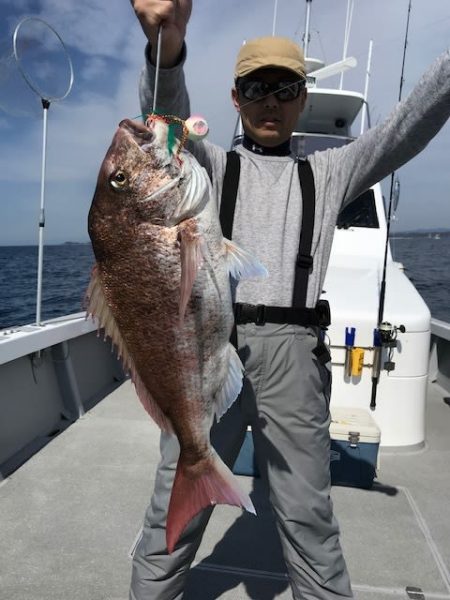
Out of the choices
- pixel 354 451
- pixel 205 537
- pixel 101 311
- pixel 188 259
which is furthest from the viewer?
pixel 354 451

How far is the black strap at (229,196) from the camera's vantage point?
2.13 m

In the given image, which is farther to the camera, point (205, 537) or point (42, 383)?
point (42, 383)

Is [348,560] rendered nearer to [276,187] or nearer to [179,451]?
[179,451]

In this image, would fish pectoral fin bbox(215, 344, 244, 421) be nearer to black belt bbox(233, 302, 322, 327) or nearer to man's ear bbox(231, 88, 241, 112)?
black belt bbox(233, 302, 322, 327)

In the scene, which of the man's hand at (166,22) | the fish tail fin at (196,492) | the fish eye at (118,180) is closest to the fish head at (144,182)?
the fish eye at (118,180)

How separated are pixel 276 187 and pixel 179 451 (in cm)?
115

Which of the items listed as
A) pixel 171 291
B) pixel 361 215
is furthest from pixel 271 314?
pixel 361 215

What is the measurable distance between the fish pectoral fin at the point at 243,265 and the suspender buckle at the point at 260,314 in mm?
294

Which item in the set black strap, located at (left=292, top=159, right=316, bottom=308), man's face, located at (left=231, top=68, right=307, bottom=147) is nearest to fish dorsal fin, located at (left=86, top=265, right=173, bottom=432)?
black strap, located at (left=292, top=159, right=316, bottom=308)

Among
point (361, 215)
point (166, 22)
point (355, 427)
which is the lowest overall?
point (355, 427)

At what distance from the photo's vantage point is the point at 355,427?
380cm

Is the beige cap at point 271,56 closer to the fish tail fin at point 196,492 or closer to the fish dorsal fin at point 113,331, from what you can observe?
the fish dorsal fin at point 113,331

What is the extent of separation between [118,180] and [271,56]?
0.85 m

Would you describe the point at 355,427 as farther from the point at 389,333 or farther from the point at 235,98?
the point at 235,98
